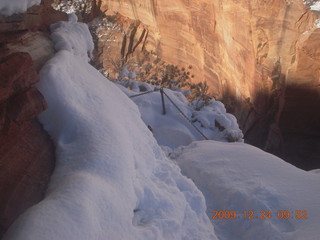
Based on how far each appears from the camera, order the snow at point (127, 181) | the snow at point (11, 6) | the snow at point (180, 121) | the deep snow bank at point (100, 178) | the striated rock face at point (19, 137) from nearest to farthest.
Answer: the deep snow bank at point (100, 178) → the snow at point (127, 181) → the striated rock face at point (19, 137) → the snow at point (11, 6) → the snow at point (180, 121)

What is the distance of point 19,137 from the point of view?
2730mm

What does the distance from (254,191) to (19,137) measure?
2900 mm

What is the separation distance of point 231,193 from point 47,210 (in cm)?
284

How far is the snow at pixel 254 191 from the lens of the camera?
3.84 m

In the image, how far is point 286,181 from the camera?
462 cm

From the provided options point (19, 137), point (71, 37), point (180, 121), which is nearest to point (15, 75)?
point (19, 137)

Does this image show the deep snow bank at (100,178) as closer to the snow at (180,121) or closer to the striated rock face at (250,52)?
the snow at (180,121)

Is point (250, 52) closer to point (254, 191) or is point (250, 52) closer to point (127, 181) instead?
point (254, 191)

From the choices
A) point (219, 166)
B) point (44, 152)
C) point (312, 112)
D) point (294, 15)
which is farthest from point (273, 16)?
point (44, 152)

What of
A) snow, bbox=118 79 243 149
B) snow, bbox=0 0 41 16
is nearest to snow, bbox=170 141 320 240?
snow, bbox=118 79 243 149

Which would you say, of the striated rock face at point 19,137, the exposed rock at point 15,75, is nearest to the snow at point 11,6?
the striated rock face at point 19,137

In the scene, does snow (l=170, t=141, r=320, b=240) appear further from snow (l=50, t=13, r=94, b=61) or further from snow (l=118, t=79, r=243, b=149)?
snow (l=50, t=13, r=94, b=61)

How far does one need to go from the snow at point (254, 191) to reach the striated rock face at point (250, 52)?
8761 mm

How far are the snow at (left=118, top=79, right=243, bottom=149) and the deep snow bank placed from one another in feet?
9.86
